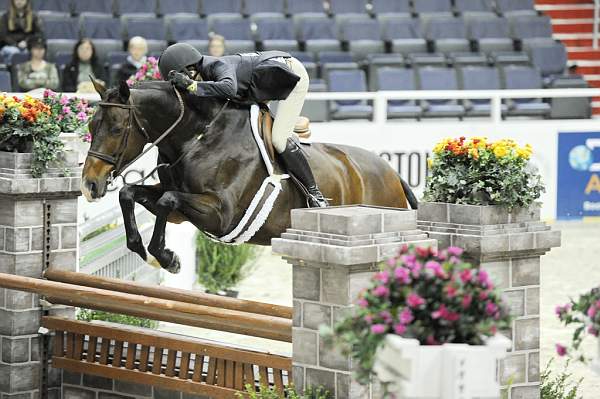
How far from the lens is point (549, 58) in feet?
49.1

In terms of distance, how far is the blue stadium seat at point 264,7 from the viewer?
15148mm

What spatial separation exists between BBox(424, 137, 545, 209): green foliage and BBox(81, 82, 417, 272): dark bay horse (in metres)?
1.75

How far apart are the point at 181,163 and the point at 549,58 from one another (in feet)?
29.7

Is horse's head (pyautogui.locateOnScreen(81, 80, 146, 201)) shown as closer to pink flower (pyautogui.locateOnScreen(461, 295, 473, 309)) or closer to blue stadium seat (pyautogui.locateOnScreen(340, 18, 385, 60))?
pink flower (pyautogui.locateOnScreen(461, 295, 473, 309))

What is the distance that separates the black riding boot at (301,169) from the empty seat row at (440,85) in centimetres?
589

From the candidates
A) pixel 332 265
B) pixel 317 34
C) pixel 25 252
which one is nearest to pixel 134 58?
pixel 317 34

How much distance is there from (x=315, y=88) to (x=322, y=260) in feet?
28.0

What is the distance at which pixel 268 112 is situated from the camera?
7.29m

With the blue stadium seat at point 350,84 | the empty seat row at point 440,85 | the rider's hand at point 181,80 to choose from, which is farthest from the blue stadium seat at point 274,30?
the rider's hand at point 181,80

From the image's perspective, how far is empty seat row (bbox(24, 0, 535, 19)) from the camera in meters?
14.7

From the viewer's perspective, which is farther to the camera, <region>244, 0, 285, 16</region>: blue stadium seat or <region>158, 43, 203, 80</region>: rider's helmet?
<region>244, 0, 285, 16</region>: blue stadium seat

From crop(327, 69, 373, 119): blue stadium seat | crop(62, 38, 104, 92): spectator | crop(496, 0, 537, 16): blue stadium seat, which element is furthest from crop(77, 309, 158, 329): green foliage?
crop(496, 0, 537, 16): blue stadium seat

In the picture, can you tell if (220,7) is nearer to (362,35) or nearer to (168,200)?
(362,35)

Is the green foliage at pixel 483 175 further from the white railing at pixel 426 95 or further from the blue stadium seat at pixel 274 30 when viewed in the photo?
the blue stadium seat at pixel 274 30
